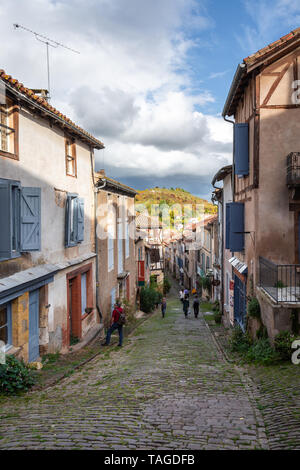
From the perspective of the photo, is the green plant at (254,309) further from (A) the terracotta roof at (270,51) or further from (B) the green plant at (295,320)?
(A) the terracotta roof at (270,51)

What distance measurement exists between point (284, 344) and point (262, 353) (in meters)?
0.85

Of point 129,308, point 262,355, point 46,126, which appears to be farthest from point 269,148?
point 129,308

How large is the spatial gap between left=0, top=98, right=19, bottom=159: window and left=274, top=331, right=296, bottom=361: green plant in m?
7.86

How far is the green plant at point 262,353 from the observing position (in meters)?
9.32

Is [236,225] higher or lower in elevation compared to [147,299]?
higher

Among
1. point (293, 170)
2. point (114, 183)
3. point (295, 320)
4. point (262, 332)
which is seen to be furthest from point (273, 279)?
point (114, 183)

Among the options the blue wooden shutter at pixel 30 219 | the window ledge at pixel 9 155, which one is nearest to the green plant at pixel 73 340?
the blue wooden shutter at pixel 30 219

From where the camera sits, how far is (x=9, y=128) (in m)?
8.95

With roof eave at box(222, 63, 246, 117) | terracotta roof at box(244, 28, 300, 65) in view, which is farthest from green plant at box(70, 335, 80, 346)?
terracotta roof at box(244, 28, 300, 65)

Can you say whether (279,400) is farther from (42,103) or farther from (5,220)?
A: (42,103)

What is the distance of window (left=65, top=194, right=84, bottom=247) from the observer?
41.0 ft

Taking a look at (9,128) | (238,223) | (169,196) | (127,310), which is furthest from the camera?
(169,196)

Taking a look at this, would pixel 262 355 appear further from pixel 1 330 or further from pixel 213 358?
pixel 1 330
